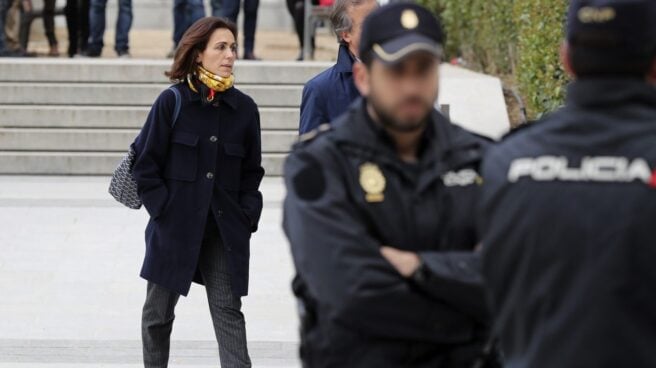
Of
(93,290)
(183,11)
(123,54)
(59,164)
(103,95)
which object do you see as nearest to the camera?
(93,290)

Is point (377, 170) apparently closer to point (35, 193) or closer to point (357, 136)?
point (357, 136)

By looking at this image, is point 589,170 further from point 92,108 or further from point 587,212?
point 92,108

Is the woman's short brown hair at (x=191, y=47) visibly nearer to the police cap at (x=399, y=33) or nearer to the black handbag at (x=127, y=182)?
the black handbag at (x=127, y=182)

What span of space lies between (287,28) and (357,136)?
19858 mm

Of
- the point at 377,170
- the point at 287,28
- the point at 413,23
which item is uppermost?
the point at 413,23

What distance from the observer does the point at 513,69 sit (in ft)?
44.5

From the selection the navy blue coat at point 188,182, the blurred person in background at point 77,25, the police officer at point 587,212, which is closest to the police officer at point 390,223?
the police officer at point 587,212

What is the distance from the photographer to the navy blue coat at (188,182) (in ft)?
20.4

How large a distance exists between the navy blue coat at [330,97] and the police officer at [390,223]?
224 centimetres

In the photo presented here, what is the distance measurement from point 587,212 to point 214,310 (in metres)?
3.68

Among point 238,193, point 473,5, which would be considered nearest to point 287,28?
point 473,5

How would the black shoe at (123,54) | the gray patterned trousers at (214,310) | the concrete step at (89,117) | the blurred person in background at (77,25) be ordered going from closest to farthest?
the gray patterned trousers at (214,310) < the concrete step at (89,117) < the black shoe at (123,54) < the blurred person in background at (77,25)

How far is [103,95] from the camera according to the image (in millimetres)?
13195

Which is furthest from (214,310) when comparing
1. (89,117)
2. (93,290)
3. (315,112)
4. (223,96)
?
(89,117)
